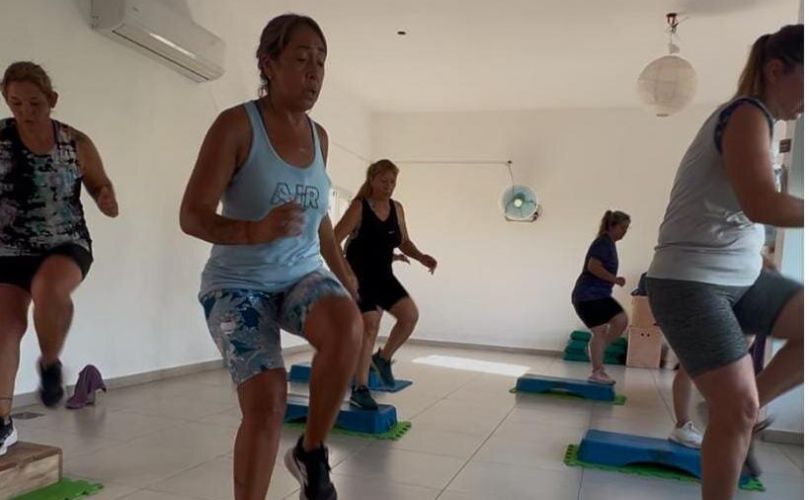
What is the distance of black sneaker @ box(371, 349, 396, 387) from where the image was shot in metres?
4.37

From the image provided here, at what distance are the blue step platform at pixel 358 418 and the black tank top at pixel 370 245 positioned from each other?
784 millimetres

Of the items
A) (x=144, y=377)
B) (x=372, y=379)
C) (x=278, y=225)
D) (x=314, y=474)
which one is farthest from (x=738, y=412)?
(x=144, y=377)

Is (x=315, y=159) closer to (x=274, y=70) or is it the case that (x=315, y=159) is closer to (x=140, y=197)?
(x=274, y=70)

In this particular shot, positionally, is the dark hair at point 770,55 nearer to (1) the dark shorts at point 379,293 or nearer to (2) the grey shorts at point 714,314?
(2) the grey shorts at point 714,314

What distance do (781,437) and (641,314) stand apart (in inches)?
142

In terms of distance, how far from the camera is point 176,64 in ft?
15.1

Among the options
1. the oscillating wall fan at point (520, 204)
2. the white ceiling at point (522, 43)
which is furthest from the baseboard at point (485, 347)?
the white ceiling at point (522, 43)

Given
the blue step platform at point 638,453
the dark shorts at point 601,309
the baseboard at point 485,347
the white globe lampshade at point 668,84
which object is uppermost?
the white globe lampshade at point 668,84

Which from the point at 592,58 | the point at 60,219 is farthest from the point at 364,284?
the point at 592,58

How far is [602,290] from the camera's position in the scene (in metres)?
4.78

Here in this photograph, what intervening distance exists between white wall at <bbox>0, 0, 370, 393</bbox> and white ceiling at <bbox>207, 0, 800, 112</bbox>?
3.47 ft

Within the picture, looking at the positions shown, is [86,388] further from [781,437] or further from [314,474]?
[781,437]

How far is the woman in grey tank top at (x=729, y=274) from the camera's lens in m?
1.52

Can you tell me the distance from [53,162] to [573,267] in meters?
6.41
